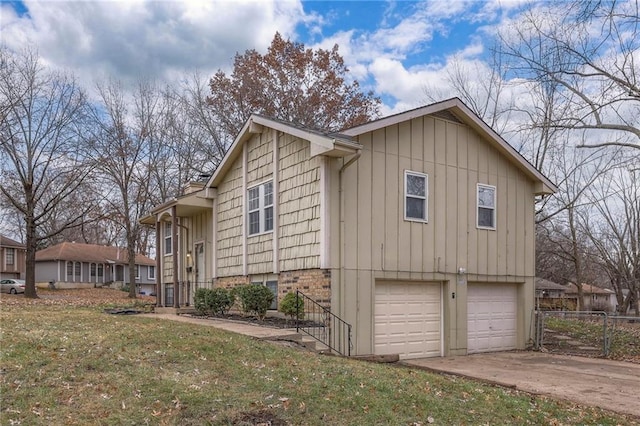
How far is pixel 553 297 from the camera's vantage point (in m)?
40.3

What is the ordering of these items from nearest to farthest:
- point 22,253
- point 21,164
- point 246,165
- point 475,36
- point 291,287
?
point 291,287, point 246,165, point 475,36, point 21,164, point 22,253

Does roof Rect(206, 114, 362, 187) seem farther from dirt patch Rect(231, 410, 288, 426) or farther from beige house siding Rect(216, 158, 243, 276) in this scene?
dirt patch Rect(231, 410, 288, 426)

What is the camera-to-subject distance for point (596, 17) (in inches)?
430

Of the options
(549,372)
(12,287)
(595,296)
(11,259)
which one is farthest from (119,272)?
(595,296)

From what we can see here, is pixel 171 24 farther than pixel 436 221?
Yes

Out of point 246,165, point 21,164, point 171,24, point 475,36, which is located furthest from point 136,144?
point 475,36

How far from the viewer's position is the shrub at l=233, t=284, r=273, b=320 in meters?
12.4

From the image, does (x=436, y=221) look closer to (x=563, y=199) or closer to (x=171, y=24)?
(x=171, y=24)

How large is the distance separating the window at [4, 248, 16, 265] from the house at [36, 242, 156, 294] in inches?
68.9

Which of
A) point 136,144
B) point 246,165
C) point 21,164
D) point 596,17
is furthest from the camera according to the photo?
point 136,144

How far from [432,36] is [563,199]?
1364 cm

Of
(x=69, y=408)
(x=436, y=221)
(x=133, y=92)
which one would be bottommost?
(x=69, y=408)

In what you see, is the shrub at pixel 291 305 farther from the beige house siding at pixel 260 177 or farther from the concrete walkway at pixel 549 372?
the beige house siding at pixel 260 177

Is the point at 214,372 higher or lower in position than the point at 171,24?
lower
